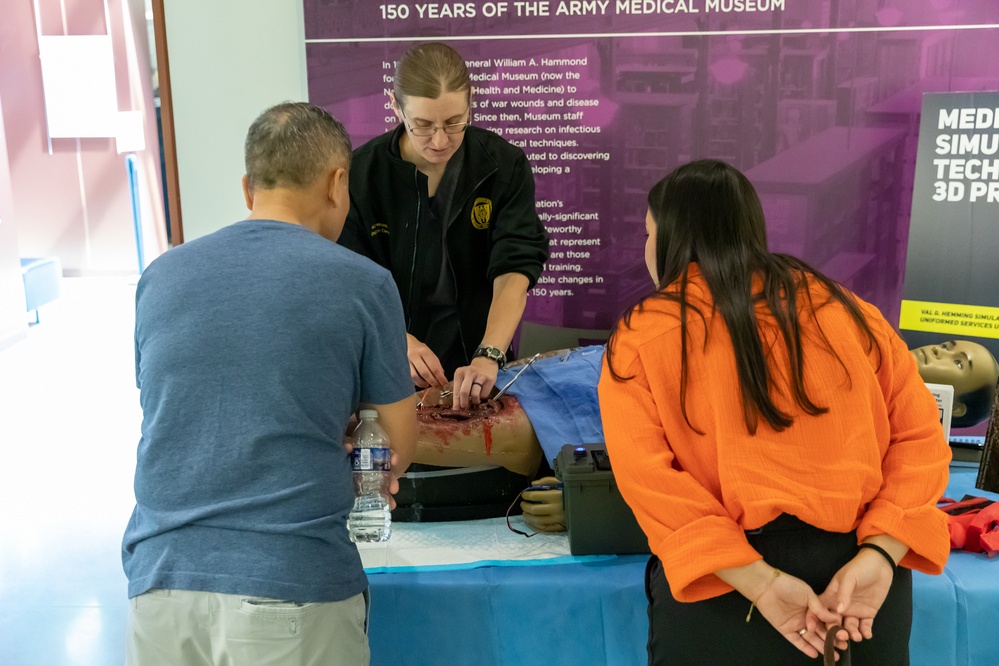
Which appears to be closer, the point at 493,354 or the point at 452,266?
the point at 493,354

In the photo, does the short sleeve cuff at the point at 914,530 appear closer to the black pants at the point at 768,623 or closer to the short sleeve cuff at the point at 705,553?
the black pants at the point at 768,623

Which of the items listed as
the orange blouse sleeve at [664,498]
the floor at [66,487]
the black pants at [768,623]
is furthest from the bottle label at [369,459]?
the floor at [66,487]

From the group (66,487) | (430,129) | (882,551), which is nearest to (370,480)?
(882,551)

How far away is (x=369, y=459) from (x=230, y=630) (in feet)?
1.02

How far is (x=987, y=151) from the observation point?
2.70m

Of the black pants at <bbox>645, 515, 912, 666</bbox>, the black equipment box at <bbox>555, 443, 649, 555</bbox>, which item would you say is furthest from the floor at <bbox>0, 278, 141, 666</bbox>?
the black pants at <bbox>645, 515, 912, 666</bbox>

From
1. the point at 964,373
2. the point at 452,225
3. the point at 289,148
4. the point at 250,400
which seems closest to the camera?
the point at 250,400

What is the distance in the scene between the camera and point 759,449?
1.25m

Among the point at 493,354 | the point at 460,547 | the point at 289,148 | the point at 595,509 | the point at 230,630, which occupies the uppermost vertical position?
the point at 289,148

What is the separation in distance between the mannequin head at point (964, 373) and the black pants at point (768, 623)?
4.89ft

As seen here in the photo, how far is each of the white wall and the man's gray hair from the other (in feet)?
5.80

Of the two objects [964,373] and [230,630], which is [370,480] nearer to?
[230,630]

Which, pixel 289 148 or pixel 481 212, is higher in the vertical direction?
pixel 289 148

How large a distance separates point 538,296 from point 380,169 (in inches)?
39.2
